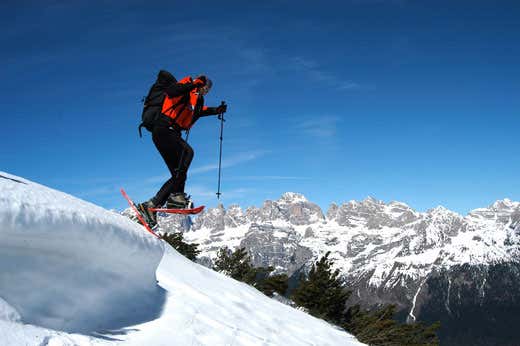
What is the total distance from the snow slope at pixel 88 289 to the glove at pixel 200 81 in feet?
13.4

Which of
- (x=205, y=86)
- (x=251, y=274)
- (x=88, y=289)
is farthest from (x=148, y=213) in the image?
(x=251, y=274)

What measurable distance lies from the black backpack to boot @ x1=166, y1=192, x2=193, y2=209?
1.63m

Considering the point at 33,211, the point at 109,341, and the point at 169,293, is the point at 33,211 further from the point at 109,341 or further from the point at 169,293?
the point at 169,293

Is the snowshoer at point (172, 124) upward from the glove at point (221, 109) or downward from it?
downward

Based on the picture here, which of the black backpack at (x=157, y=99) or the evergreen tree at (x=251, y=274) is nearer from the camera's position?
the black backpack at (x=157, y=99)

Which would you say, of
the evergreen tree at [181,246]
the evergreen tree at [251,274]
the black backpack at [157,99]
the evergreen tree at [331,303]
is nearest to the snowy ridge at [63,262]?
the black backpack at [157,99]

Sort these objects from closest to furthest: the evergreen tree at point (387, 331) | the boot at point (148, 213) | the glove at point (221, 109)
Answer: the boot at point (148, 213), the glove at point (221, 109), the evergreen tree at point (387, 331)

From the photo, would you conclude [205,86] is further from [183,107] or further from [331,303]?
[331,303]

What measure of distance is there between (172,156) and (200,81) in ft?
5.88

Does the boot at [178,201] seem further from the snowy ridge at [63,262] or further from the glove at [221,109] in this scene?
the snowy ridge at [63,262]

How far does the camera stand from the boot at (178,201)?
406 inches

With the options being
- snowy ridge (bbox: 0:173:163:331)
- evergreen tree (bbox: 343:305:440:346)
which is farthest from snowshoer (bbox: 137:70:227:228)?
evergreen tree (bbox: 343:305:440:346)

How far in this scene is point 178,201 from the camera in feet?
34.0

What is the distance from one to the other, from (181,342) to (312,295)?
23.2 meters
